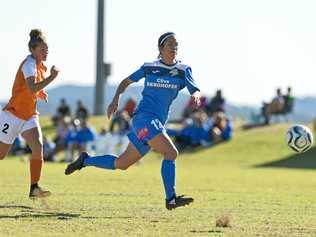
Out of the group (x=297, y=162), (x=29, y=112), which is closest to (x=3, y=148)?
(x=29, y=112)

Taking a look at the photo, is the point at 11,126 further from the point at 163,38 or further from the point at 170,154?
the point at 163,38

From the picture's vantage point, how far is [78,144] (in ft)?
117

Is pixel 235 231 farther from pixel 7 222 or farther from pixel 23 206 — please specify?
pixel 23 206

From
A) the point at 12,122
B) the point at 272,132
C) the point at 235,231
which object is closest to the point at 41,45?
the point at 12,122

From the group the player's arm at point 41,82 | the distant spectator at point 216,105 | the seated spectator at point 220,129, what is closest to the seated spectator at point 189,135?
the seated spectator at point 220,129

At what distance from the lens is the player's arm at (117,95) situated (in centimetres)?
1148

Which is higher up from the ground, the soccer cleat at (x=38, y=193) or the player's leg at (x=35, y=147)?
the player's leg at (x=35, y=147)

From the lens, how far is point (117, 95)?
11578mm

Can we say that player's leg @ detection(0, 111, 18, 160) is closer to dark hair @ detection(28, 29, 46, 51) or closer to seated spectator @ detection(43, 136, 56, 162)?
dark hair @ detection(28, 29, 46, 51)

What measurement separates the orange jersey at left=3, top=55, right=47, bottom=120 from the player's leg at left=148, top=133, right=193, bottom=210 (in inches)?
66.1

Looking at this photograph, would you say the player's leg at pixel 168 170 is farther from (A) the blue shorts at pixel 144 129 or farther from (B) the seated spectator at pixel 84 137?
(B) the seated spectator at pixel 84 137

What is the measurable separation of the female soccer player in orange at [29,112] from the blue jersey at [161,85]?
1.28 meters

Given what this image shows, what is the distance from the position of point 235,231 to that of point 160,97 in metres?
2.46

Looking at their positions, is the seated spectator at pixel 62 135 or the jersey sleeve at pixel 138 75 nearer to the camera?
the jersey sleeve at pixel 138 75
